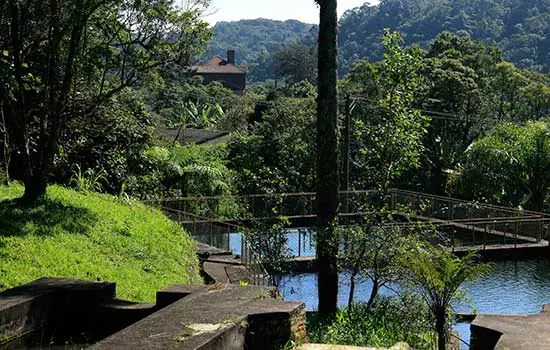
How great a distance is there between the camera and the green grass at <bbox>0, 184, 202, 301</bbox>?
10547 millimetres

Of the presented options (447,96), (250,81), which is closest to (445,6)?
(250,81)

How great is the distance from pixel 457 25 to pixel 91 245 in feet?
415

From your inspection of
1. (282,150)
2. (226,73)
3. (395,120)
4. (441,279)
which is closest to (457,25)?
(226,73)

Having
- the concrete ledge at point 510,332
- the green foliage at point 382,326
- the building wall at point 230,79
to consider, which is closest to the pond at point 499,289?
the green foliage at point 382,326

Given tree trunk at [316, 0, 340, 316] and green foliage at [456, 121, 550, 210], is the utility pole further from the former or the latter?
tree trunk at [316, 0, 340, 316]

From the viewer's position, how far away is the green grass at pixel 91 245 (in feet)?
34.6

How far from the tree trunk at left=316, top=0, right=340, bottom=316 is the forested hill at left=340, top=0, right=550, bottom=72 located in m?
90.0

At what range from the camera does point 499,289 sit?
1847 centimetres

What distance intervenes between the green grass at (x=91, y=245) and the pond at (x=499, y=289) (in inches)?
115

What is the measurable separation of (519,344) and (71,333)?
4.41 metres

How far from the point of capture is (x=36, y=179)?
44.9 ft

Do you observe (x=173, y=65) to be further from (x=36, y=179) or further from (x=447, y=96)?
(x=447, y=96)

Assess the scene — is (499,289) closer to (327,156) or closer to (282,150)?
(327,156)

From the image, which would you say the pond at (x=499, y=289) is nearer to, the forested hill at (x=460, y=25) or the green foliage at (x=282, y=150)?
the green foliage at (x=282, y=150)
